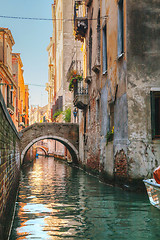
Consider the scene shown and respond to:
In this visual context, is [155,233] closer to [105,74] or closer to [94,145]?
[105,74]

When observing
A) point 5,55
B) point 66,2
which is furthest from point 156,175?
point 66,2

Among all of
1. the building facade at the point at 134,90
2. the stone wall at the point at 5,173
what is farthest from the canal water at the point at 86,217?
the building facade at the point at 134,90

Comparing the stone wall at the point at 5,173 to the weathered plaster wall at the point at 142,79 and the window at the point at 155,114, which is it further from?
the window at the point at 155,114

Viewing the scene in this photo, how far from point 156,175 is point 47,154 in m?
54.1

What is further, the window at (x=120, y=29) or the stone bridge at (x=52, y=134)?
the stone bridge at (x=52, y=134)

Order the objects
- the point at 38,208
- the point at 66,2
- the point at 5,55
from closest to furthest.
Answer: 1. the point at 38,208
2. the point at 5,55
3. the point at 66,2

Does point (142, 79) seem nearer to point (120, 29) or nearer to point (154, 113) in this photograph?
point (154, 113)

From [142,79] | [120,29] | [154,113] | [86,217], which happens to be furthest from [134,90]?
[86,217]

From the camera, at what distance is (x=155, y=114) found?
960 cm

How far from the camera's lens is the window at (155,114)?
931 cm

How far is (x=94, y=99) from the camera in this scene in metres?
15.9

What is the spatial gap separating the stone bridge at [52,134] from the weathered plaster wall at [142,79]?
14.6m

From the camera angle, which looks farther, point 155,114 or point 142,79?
point 155,114

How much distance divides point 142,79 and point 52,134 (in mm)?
15121
